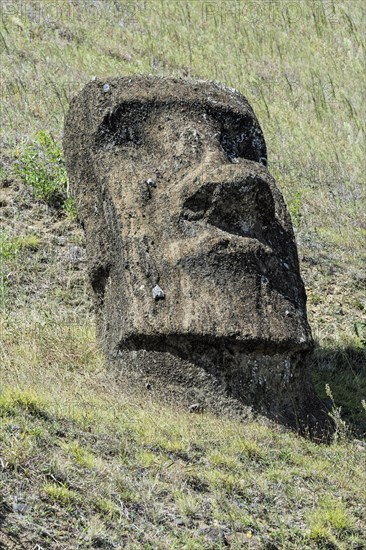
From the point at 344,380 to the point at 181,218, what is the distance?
279 cm

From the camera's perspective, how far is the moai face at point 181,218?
7.09 metres

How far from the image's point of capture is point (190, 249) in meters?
7.23

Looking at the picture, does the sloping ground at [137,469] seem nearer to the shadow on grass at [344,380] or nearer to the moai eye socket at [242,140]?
the shadow on grass at [344,380]

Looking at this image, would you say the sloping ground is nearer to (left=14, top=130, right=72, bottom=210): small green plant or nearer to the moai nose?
the moai nose

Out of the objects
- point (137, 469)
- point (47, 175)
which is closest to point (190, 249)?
point (137, 469)

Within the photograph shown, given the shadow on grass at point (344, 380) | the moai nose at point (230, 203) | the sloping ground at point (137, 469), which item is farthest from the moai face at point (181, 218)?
the shadow on grass at point (344, 380)

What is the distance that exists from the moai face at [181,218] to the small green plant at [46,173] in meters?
2.49

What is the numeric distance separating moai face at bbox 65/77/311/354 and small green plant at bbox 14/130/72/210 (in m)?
2.49

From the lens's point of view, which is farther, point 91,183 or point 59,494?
point 91,183

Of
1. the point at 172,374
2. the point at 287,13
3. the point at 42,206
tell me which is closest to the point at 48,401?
the point at 172,374

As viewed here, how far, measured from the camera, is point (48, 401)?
6465 mm

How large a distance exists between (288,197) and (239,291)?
247 inches

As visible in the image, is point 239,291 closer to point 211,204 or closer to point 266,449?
point 211,204

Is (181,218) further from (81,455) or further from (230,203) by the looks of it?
(81,455)
